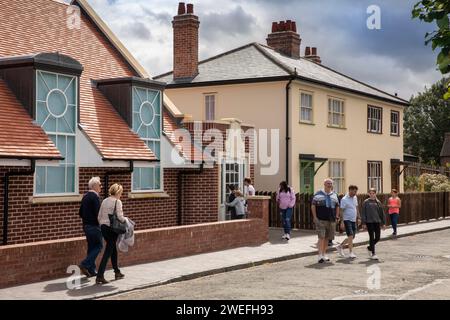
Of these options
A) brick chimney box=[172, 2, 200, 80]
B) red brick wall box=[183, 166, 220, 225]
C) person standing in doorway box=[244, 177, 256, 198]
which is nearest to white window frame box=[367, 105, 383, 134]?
brick chimney box=[172, 2, 200, 80]

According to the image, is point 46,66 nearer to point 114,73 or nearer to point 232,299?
point 114,73

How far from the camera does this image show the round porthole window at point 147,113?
1842cm

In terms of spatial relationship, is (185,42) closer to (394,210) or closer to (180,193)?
(180,193)

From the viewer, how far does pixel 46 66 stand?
1516cm

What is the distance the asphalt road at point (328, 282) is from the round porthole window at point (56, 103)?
5716 mm

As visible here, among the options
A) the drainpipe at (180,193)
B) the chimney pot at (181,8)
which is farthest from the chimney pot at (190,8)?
the drainpipe at (180,193)

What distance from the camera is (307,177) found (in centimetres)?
2700

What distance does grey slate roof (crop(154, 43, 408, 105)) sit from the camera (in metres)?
26.2

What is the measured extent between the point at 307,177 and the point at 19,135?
14921 millimetres

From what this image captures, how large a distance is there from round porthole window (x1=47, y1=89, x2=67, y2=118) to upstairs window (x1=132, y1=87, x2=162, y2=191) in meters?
2.69

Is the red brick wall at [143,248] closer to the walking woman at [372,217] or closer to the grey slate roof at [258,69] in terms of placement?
the walking woman at [372,217]

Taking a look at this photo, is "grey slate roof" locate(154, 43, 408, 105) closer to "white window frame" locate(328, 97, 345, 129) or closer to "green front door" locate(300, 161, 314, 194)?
"white window frame" locate(328, 97, 345, 129)

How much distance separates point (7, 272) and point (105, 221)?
1.76 meters
